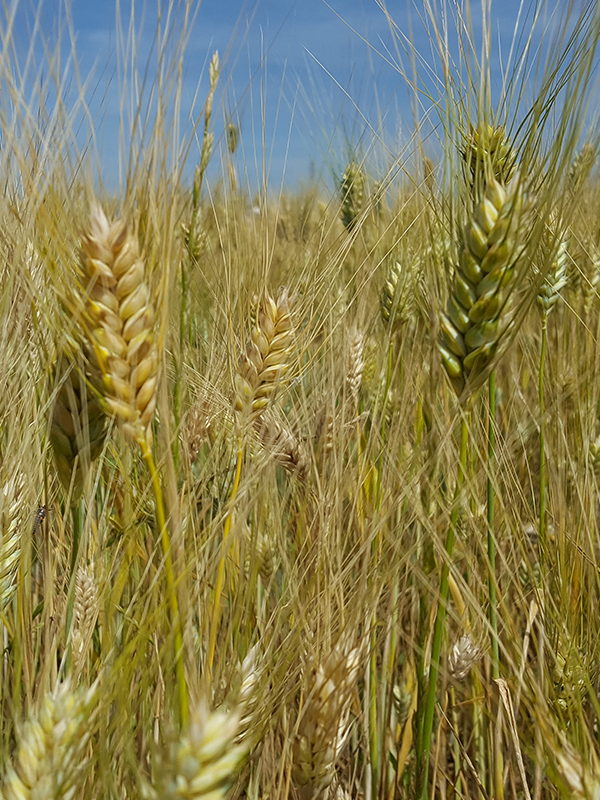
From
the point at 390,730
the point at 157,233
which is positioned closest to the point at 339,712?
the point at 390,730

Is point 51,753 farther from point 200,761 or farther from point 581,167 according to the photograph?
point 581,167

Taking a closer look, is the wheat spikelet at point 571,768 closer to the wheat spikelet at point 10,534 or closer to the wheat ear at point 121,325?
the wheat ear at point 121,325

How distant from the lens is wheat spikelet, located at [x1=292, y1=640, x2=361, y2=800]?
672 millimetres

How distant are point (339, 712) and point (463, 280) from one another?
19.4 inches

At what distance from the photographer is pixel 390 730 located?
1.03 m

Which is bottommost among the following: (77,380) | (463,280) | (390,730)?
(390,730)

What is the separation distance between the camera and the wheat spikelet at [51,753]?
1.69 feet

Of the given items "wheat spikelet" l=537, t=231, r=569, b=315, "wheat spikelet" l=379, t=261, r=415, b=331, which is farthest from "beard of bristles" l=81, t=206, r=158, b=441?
"wheat spikelet" l=537, t=231, r=569, b=315

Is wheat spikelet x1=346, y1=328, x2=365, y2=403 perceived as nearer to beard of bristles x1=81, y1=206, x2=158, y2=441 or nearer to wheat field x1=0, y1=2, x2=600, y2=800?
wheat field x1=0, y1=2, x2=600, y2=800

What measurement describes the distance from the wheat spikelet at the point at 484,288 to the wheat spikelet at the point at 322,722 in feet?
1.08

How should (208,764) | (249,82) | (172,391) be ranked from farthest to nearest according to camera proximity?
(172,391), (249,82), (208,764)

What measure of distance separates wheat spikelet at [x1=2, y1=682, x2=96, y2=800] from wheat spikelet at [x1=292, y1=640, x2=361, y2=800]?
246 mm

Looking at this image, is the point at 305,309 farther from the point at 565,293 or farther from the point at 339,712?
the point at 565,293

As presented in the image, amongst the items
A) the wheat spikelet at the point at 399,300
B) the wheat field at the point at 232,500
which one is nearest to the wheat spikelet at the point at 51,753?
the wheat field at the point at 232,500
